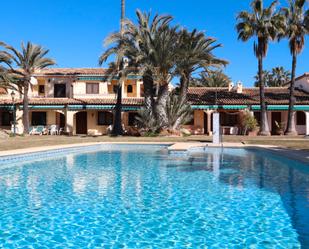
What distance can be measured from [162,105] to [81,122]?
41.5 feet

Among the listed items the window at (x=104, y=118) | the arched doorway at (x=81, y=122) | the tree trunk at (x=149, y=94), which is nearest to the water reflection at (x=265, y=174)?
the tree trunk at (x=149, y=94)

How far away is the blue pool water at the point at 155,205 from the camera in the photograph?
246 inches

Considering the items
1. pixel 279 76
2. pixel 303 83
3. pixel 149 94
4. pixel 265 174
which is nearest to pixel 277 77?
pixel 279 76

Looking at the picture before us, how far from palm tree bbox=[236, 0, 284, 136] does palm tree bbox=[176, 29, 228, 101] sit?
433cm

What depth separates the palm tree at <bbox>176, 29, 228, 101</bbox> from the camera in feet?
102

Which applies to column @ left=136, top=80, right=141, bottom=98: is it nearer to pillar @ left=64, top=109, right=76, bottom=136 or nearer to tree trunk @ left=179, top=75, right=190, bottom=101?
pillar @ left=64, top=109, right=76, bottom=136

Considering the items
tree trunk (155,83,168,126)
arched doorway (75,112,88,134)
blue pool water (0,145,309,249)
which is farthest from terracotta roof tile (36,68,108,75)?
blue pool water (0,145,309,249)

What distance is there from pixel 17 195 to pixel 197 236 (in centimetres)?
566

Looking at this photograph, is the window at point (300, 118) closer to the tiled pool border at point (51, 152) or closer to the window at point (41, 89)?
the tiled pool border at point (51, 152)

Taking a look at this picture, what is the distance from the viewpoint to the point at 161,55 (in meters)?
30.6

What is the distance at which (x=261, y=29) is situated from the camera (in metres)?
34.0

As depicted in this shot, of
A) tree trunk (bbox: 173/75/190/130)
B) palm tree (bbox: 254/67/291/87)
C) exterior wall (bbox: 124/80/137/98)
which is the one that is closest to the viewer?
tree trunk (bbox: 173/75/190/130)

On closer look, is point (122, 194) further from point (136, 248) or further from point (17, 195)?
point (136, 248)

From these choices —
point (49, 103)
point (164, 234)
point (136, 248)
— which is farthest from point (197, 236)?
point (49, 103)
